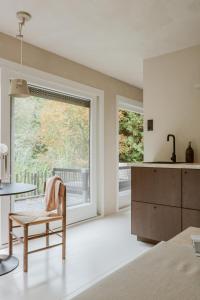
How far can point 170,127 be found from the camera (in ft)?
11.4

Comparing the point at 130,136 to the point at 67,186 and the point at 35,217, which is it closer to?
the point at 67,186

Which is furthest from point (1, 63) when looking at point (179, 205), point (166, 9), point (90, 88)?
point (179, 205)

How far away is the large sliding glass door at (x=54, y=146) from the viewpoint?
3.28 metres

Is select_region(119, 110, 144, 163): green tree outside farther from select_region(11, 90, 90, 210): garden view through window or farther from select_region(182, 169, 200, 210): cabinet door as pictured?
select_region(182, 169, 200, 210): cabinet door

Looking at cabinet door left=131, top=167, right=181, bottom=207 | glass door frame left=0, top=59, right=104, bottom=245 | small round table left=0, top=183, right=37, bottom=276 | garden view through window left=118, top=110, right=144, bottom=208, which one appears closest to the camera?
small round table left=0, top=183, right=37, bottom=276

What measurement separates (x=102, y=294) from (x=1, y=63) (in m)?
2.80

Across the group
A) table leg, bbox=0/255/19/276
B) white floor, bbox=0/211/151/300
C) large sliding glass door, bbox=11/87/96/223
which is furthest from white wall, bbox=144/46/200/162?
table leg, bbox=0/255/19/276

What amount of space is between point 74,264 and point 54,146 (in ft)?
5.61

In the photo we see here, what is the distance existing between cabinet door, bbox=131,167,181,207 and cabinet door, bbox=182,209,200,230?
113 millimetres

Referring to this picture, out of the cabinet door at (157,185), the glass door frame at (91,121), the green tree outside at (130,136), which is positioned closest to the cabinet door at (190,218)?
the cabinet door at (157,185)

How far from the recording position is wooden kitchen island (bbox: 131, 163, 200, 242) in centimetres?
274

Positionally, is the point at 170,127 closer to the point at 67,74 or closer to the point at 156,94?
the point at 156,94

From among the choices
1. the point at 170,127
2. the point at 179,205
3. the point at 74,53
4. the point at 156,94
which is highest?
the point at 74,53

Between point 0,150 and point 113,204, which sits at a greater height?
point 0,150
